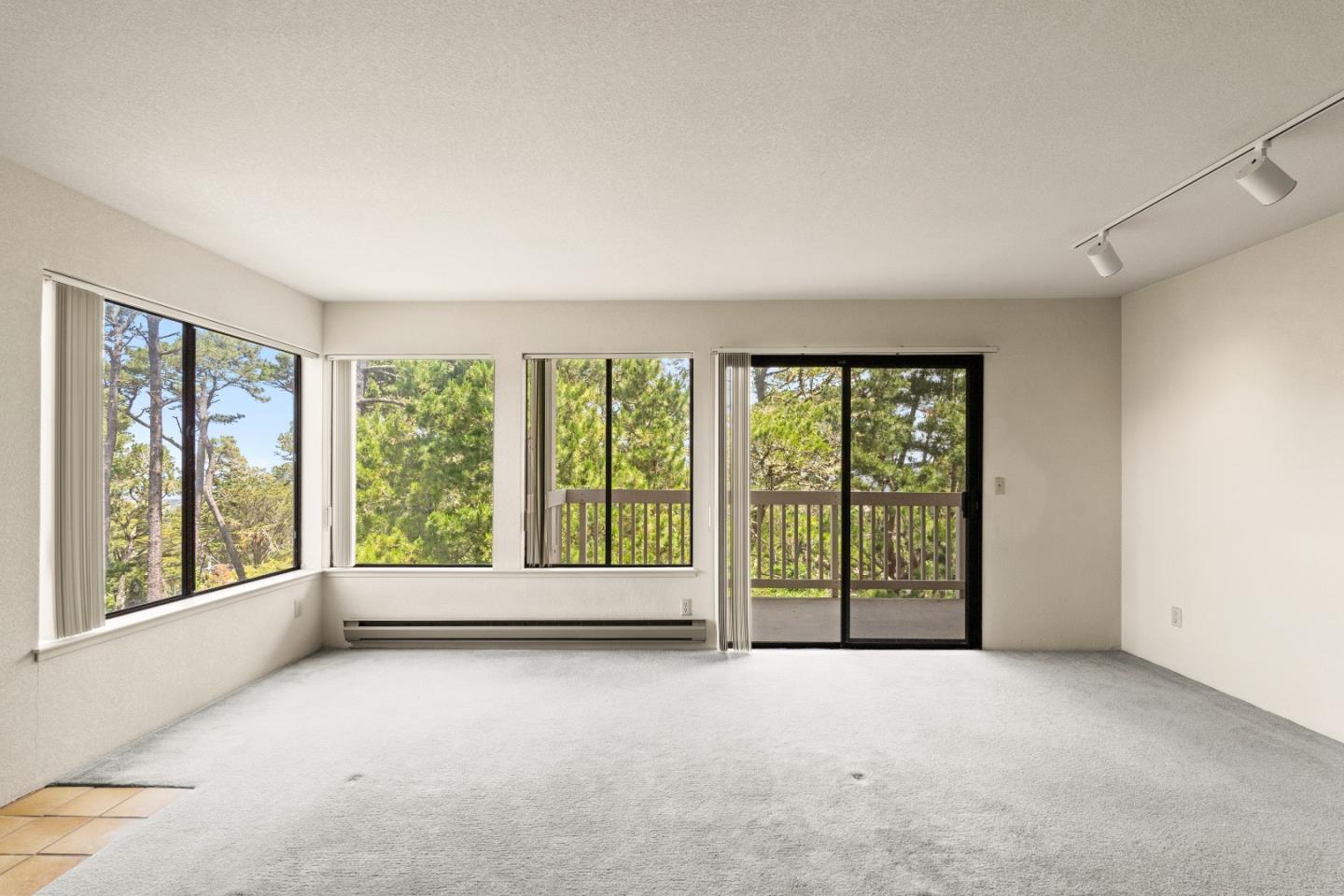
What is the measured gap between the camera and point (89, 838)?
7.73ft

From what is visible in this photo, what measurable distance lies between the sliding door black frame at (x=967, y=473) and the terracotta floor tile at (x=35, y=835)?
3.61 m

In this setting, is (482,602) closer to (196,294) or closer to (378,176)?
(196,294)

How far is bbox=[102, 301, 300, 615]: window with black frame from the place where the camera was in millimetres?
3453

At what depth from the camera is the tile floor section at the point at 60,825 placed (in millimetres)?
2170

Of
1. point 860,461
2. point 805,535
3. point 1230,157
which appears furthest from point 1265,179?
point 805,535

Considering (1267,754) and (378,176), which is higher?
(378,176)

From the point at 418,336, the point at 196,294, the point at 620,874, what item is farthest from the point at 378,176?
the point at 620,874

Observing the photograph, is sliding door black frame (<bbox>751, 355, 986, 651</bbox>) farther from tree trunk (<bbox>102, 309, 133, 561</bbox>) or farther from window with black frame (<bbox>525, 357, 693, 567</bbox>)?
tree trunk (<bbox>102, 309, 133, 561</bbox>)

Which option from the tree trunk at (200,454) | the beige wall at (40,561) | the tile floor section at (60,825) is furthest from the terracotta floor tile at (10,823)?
the tree trunk at (200,454)

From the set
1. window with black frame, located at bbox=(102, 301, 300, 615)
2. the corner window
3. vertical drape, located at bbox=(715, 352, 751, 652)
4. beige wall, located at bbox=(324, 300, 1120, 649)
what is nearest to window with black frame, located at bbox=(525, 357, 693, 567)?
beige wall, located at bbox=(324, 300, 1120, 649)

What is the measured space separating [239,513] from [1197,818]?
4954 millimetres

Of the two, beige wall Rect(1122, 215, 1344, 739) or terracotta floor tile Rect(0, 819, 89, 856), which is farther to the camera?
beige wall Rect(1122, 215, 1344, 739)

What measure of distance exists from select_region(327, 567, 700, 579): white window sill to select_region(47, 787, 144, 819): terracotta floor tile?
217 cm

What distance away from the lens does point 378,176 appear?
107 inches
